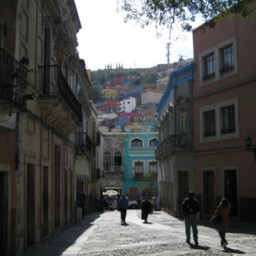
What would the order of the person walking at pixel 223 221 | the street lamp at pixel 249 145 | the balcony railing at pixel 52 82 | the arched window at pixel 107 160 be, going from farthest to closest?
the arched window at pixel 107 160 → the street lamp at pixel 249 145 → the balcony railing at pixel 52 82 → the person walking at pixel 223 221

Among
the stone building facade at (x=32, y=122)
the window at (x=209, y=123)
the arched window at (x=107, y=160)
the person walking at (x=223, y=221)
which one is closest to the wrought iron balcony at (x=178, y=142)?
the window at (x=209, y=123)

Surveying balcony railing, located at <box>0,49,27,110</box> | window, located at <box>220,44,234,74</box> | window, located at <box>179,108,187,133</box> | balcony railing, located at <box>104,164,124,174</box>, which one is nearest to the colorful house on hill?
balcony railing, located at <box>104,164,124,174</box>

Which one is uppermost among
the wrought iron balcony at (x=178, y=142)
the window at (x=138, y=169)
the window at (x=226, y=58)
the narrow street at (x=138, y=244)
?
the window at (x=226, y=58)

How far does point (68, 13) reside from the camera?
21.9m

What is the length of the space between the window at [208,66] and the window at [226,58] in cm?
87

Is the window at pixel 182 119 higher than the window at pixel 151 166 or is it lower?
higher

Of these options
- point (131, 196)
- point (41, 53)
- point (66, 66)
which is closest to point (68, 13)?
point (66, 66)

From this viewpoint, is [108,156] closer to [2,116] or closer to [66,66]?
[66,66]

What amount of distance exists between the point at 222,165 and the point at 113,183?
4054 centimetres

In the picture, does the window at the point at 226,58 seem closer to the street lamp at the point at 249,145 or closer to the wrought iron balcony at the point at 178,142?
the street lamp at the point at 249,145

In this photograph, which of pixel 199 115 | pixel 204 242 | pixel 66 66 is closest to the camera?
pixel 204 242

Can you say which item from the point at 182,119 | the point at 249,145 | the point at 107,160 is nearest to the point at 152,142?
the point at 107,160

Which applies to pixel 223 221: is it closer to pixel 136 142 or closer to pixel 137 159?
pixel 137 159

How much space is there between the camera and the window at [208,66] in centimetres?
2559
